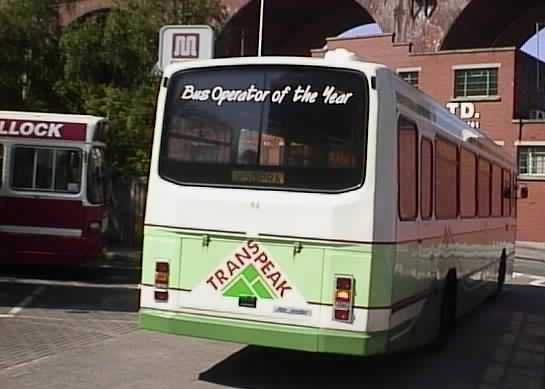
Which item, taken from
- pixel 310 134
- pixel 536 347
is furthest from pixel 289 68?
pixel 536 347

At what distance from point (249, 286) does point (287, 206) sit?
777mm

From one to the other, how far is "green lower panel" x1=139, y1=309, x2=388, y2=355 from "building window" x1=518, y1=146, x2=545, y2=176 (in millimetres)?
35145

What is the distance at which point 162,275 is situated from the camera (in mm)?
8039

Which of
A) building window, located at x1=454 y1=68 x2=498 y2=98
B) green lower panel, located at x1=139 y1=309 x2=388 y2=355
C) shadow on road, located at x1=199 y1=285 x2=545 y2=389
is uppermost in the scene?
building window, located at x1=454 y1=68 x2=498 y2=98

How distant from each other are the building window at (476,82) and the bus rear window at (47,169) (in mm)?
29110

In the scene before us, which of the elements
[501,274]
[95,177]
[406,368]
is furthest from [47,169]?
[406,368]

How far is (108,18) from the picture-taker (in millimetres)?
29031

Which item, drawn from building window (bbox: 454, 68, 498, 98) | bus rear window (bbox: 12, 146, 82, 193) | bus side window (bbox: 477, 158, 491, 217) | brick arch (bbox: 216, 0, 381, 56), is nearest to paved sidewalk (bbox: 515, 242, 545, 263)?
building window (bbox: 454, 68, 498, 98)

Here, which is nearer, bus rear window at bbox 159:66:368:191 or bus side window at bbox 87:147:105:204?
bus rear window at bbox 159:66:368:191

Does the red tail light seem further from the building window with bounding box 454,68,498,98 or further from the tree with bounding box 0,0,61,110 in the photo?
the building window with bounding box 454,68,498,98

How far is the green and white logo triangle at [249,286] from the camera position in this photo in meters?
7.64

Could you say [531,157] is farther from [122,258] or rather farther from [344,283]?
[344,283]

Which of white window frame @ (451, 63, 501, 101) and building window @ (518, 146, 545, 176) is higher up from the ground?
white window frame @ (451, 63, 501, 101)

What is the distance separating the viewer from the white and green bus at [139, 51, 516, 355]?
744 centimetres
